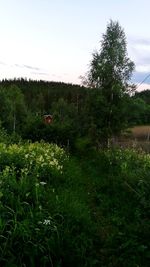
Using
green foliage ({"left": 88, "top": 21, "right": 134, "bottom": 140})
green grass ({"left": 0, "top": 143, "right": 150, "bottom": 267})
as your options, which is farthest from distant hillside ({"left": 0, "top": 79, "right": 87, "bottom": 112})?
green grass ({"left": 0, "top": 143, "right": 150, "bottom": 267})

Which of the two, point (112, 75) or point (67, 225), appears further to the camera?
point (112, 75)

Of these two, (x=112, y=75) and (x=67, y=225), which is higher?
(x=112, y=75)

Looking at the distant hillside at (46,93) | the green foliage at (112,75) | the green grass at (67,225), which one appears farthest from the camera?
the distant hillside at (46,93)

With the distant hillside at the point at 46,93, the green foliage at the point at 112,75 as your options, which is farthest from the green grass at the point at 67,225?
the distant hillside at the point at 46,93

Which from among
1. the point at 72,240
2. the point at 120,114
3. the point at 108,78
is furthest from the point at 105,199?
the point at 108,78

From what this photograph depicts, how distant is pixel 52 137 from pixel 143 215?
79.7 feet

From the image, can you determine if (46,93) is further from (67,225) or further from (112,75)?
(67,225)

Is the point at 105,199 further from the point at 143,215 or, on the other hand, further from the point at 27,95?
the point at 27,95

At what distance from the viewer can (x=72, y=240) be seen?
7.82m

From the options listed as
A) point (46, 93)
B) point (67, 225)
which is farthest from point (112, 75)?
point (46, 93)

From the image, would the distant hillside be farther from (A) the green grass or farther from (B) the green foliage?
(A) the green grass

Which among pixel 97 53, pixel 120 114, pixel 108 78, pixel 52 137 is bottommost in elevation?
pixel 52 137

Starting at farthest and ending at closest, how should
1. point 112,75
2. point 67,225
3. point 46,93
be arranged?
point 46,93, point 112,75, point 67,225

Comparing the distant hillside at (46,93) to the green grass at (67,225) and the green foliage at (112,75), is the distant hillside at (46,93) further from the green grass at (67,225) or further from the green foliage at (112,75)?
the green grass at (67,225)
